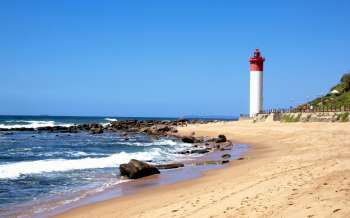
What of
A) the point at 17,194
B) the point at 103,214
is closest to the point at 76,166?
the point at 17,194

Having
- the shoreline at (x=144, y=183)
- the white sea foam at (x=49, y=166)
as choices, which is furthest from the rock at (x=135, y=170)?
the white sea foam at (x=49, y=166)

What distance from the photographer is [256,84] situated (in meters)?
52.9

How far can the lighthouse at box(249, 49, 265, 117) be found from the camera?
53.0 m

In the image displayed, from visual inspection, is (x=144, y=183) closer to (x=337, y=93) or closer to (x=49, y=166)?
(x=49, y=166)

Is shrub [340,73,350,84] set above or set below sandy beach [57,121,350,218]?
above

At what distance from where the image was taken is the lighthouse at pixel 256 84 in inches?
Result: 2088

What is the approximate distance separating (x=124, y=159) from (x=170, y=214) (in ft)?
48.6

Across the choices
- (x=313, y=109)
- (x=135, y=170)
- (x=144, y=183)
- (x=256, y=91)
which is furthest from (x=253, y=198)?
(x=256, y=91)

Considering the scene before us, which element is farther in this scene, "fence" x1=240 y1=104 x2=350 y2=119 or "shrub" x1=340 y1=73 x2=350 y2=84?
"shrub" x1=340 y1=73 x2=350 y2=84

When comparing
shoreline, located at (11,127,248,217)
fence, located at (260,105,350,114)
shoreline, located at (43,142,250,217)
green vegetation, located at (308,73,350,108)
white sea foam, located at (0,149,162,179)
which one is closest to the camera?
shoreline, located at (11,127,248,217)

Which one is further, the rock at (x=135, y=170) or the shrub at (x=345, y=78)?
the shrub at (x=345, y=78)

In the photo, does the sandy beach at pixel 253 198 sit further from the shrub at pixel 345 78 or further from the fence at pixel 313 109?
the shrub at pixel 345 78

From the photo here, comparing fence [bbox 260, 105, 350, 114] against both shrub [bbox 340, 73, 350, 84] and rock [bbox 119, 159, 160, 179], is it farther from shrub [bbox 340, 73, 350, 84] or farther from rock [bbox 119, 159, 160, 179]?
rock [bbox 119, 159, 160, 179]

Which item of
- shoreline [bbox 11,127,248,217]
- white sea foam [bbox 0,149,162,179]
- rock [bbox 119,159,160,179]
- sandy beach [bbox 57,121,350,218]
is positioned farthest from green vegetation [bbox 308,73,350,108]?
sandy beach [bbox 57,121,350,218]
